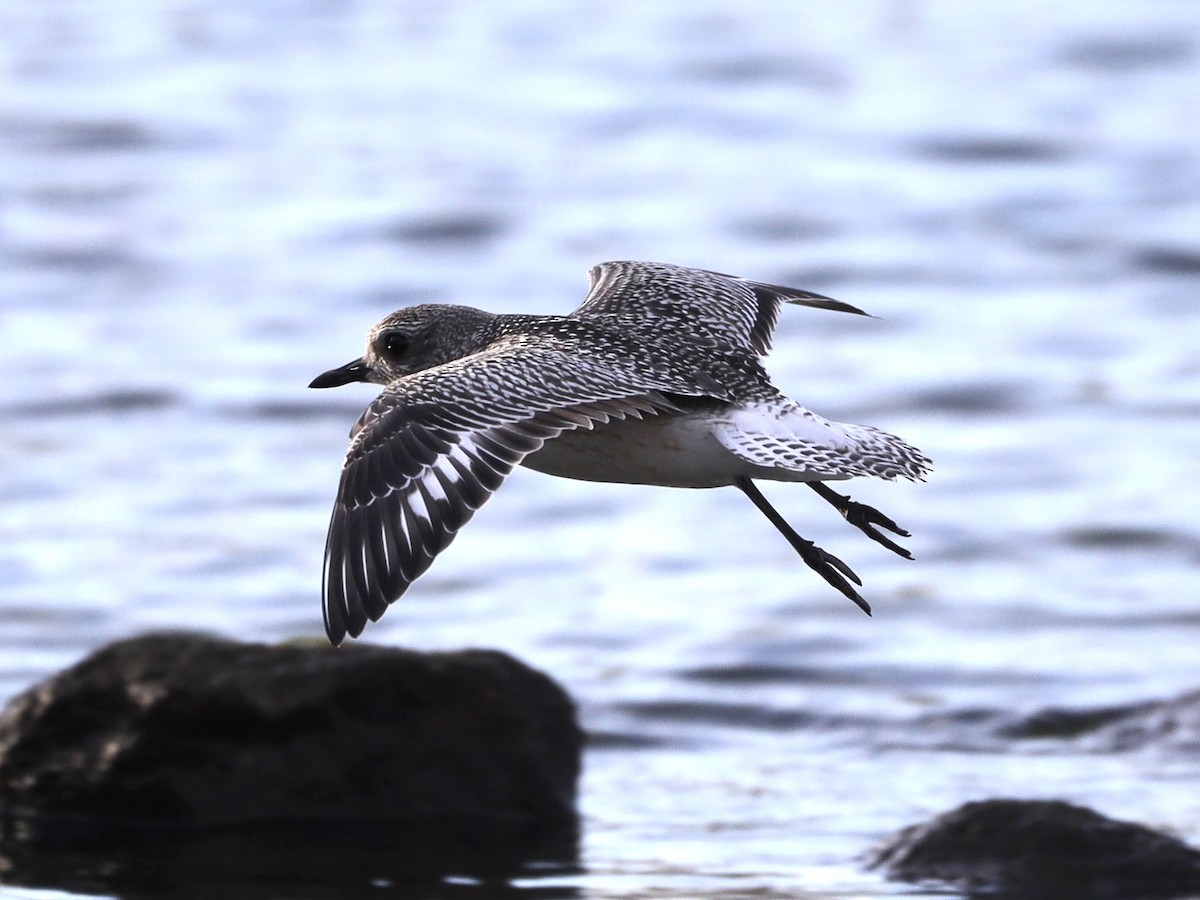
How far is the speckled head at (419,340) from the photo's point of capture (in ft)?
29.3

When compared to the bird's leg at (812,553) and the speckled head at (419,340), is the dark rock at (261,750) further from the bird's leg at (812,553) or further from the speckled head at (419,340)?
the bird's leg at (812,553)

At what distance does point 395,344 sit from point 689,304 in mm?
1292

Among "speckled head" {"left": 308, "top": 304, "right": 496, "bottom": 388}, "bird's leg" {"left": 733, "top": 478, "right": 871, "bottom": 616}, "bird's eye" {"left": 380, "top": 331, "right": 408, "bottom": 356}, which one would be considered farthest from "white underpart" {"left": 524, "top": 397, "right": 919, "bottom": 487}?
"bird's eye" {"left": 380, "top": 331, "right": 408, "bottom": 356}

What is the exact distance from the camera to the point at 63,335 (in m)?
20.5

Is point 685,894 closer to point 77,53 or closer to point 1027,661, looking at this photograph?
point 1027,661

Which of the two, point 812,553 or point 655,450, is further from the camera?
point 812,553

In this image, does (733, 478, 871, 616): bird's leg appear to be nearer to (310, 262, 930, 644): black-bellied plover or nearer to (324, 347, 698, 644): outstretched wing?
(310, 262, 930, 644): black-bellied plover

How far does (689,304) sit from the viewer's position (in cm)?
956

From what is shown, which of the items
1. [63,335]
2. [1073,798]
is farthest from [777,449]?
[63,335]

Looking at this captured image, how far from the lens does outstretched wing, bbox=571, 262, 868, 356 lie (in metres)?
9.22

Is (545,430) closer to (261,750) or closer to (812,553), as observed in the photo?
(812,553)

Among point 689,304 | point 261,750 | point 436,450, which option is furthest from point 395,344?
point 261,750

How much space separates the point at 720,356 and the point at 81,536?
793cm

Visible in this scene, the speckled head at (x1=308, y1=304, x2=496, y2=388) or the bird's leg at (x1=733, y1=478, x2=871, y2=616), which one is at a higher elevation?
the speckled head at (x1=308, y1=304, x2=496, y2=388)
